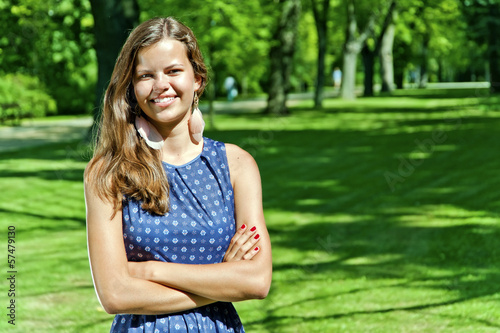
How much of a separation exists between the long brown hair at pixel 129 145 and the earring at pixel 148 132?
2 cm

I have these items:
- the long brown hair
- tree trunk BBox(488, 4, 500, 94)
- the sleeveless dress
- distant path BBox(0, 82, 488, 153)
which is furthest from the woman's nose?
tree trunk BBox(488, 4, 500, 94)

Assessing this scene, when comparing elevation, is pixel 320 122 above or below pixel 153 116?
below

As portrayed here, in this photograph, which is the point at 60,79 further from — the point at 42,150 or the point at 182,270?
the point at 182,270

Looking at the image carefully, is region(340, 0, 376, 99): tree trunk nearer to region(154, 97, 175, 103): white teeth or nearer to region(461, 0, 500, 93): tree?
region(461, 0, 500, 93): tree

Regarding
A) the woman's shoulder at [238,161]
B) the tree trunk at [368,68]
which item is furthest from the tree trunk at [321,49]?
the woman's shoulder at [238,161]

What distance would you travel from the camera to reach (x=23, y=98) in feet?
97.3

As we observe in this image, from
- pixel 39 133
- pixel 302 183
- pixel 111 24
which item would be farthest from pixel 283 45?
pixel 111 24

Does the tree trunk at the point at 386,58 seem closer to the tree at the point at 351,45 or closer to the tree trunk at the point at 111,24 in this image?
the tree at the point at 351,45

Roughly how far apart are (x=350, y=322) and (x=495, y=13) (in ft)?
58.5

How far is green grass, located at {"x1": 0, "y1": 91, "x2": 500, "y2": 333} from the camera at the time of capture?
20.8 feet

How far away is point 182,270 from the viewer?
2.45m

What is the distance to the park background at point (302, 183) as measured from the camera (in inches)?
258

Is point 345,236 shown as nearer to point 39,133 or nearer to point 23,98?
point 39,133


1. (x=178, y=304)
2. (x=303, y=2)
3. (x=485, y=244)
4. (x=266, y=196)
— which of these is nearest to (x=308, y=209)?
(x=266, y=196)
